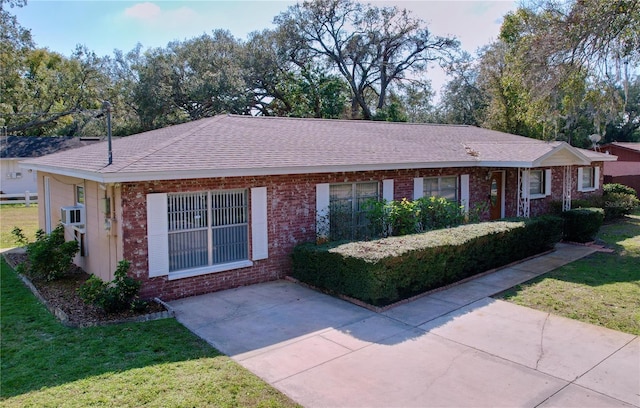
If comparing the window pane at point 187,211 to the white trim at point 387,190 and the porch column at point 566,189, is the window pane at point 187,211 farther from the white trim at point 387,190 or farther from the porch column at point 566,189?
the porch column at point 566,189

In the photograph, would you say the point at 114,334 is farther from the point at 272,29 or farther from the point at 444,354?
the point at 272,29

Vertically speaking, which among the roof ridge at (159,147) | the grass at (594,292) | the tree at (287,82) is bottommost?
the grass at (594,292)

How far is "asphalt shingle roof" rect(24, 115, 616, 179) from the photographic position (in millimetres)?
8594

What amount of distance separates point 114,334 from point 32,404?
6.49 feet

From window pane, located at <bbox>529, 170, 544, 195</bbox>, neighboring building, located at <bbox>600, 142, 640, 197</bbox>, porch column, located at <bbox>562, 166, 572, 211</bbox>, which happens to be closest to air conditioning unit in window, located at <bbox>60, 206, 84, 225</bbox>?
window pane, located at <bbox>529, 170, 544, 195</bbox>

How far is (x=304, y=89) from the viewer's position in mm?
29547

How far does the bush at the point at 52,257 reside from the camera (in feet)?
31.9

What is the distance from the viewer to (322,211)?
1048 cm

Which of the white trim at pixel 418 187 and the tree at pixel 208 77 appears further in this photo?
the tree at pixel 208 77

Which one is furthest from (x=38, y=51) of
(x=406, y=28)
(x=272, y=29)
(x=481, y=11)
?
(x=481, y=11)

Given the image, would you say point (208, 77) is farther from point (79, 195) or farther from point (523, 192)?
point (523, 192)

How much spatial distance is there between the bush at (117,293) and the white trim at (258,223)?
2.53 metres

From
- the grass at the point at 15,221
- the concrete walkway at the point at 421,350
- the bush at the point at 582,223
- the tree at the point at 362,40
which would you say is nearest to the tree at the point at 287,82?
the tree at the point at 362,40

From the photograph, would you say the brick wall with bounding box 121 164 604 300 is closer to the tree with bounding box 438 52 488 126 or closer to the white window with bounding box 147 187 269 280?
the white window with bounding box 147 187 269 280
